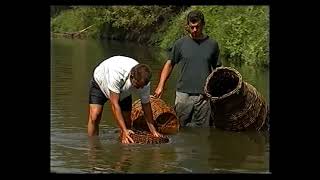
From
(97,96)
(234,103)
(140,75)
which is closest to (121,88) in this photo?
(140,75)

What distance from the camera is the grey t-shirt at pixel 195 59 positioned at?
33.2 feet

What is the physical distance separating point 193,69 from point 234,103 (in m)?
0.80

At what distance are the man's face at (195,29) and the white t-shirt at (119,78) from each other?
1.57 metres

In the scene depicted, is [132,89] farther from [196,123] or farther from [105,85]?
[196,123]

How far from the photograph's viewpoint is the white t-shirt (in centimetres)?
848

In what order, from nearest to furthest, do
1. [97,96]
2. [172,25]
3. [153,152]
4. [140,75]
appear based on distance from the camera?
[140,75], [153,152], [97,96], [172,25]

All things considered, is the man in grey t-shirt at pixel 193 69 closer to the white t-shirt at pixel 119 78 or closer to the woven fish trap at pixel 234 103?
the woven fish trap at pixel 234 103

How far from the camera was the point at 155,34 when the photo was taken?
44500 millimetres

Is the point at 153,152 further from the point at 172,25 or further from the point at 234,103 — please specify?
the point at 172,25

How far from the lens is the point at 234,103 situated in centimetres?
997

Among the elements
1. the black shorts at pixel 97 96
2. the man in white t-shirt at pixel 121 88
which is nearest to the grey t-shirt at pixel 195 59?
the man in white t-shirt at pixel 121 88

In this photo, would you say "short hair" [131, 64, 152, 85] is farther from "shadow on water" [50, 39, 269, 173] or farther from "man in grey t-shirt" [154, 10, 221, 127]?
"man in grey t-shirt" [154, 10, 221, 127]

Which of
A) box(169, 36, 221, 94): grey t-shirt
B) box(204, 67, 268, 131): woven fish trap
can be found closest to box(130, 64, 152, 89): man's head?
box(204, 67, 268, 131): woven fish trap

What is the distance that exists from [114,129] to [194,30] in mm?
1947
